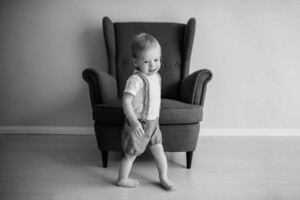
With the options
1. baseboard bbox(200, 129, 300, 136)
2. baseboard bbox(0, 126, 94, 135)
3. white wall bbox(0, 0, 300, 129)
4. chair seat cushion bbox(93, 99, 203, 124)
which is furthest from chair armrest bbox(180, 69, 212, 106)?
baseboard bbox(0, 126, 94, 135)

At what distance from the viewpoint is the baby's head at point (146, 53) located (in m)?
1.51

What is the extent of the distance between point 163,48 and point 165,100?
0.77m

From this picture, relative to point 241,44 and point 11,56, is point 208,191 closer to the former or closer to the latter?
point 241,44

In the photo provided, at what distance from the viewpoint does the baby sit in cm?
151

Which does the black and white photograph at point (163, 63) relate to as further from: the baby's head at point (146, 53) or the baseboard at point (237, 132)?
the baby's head at point (146, 53)

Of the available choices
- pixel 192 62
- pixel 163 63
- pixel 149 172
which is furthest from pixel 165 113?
pixel 192 62

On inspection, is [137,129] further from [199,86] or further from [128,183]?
[199,86]

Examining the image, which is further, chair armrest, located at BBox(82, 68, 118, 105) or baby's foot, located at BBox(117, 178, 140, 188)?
chair armrest, located at BBox(82, 68, 118, 105)

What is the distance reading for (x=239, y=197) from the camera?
4.84ft

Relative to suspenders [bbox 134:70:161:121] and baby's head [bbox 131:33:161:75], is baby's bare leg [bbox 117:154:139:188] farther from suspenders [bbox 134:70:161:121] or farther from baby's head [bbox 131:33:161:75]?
baby's head [bbox 131:33:161:75]

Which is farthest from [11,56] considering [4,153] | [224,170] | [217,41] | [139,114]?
[224,170]

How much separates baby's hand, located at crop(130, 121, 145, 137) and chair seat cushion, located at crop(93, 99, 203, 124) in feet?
0.95

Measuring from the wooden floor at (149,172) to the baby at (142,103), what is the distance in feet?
0.46

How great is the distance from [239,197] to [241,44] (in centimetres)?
182
